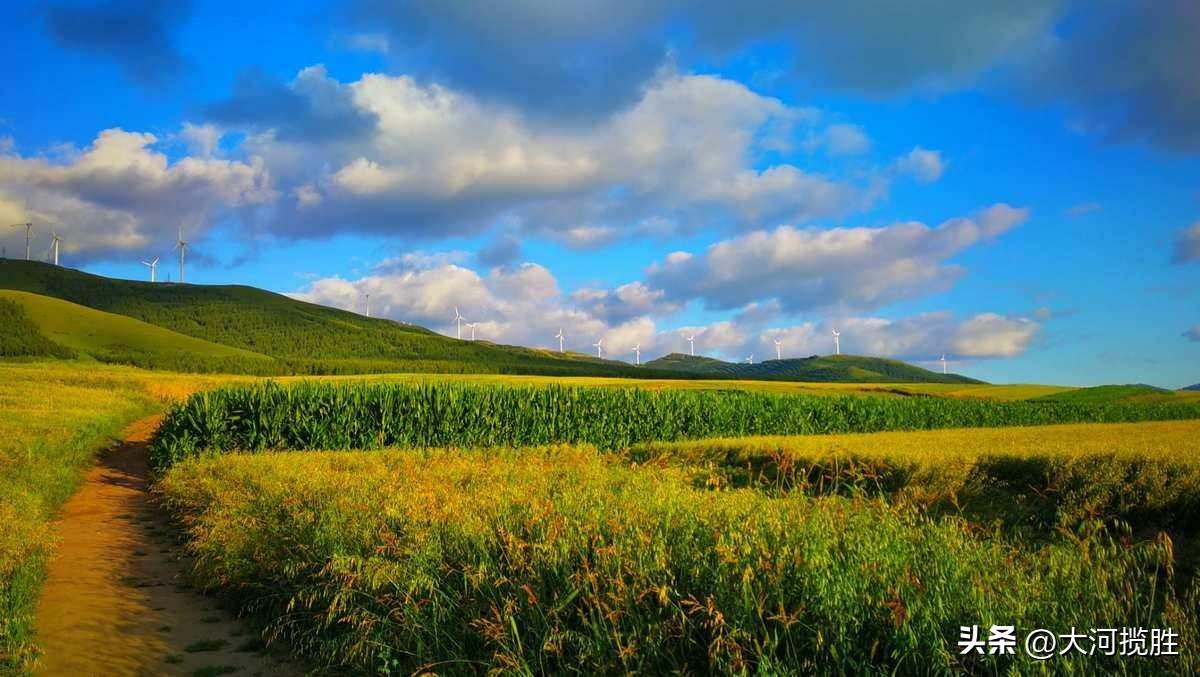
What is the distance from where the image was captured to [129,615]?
9195 mm

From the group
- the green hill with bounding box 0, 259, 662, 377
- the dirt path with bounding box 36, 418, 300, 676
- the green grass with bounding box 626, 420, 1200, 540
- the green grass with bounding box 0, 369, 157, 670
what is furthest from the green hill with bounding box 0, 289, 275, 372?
the green grass with bounding box 626, 420, 1200, 540

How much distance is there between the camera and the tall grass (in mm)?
5055

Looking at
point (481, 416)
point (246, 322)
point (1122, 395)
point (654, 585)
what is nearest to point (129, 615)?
point (654, 585)

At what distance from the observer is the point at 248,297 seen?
188000mm

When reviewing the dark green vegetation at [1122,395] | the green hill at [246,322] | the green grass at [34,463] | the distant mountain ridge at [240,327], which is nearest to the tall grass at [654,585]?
the green grass at [34,463]

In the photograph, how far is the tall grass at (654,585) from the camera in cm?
505

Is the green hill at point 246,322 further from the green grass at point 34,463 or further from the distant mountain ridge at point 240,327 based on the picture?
the green grass at point 34,463

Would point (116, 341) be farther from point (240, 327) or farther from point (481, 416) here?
point (481, 416)

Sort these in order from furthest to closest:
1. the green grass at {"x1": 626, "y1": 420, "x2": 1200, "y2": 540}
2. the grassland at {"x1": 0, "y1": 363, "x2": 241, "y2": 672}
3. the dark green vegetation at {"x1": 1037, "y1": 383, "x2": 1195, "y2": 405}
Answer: the dark green vegetation at {"x1": 1037, "y1": 383, "x2": 1195, "y2": 405}
the green grass at {"x1": 626, "y1": 420, "x2": 1200, "y2": 540}
the grassland at {"x1": 0, "y1": 363, "x2": 241, "y2": 672}

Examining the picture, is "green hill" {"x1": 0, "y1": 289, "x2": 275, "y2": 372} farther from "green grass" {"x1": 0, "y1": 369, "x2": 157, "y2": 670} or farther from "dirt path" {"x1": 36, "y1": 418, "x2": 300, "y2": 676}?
"dirt path" {"x1": 36, "y1": 418, "x2": 300, "y2": 676}

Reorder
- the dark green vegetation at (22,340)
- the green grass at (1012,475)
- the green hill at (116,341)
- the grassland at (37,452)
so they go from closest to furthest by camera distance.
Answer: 1. the grassland at (37,452)
2. the green grass at (1012,475)
3. the dark green vegetation at (22,340)
4. the green hill at (116,341)

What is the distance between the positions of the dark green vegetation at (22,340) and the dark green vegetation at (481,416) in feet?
234

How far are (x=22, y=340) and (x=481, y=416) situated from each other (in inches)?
3190

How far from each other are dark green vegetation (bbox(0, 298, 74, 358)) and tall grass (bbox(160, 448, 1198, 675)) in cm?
8796
